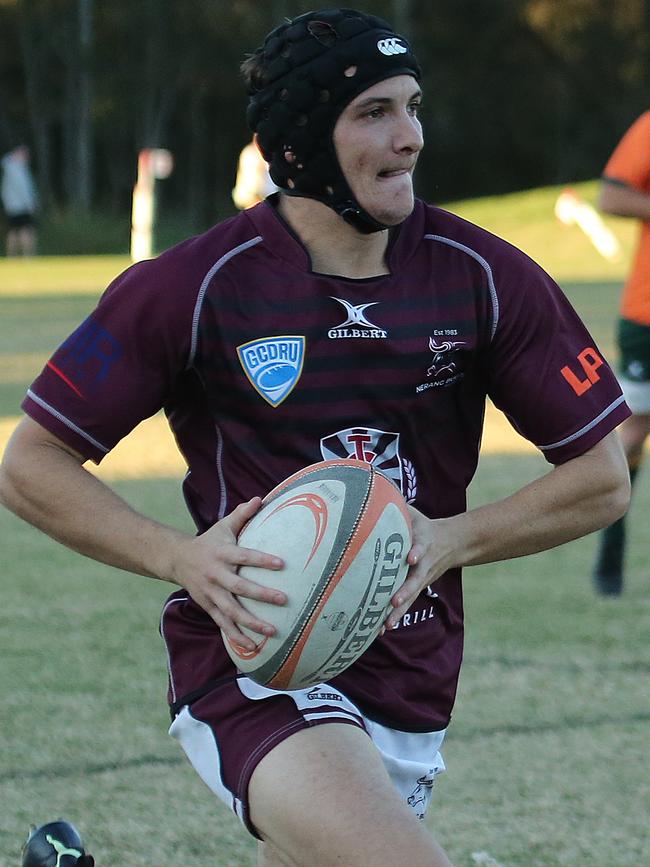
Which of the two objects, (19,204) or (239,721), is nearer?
(239,721)

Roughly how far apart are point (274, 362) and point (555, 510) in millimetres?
654

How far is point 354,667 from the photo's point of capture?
342 centimetres

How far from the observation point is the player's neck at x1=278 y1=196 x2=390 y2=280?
11.4 ft

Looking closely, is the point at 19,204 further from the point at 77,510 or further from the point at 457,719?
the point at 77,510

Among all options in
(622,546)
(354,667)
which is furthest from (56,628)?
(354,667)

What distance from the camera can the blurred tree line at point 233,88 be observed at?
159ft

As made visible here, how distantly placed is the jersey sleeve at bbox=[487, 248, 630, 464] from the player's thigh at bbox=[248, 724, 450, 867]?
778mm

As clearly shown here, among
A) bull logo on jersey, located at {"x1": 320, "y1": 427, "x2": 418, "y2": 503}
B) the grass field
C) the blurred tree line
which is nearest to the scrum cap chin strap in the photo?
bull logo on jersey, located at {"x1": 320, "y1": 427, "x2": 418, "y2": 503}

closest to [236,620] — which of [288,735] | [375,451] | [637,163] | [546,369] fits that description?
[288,735]

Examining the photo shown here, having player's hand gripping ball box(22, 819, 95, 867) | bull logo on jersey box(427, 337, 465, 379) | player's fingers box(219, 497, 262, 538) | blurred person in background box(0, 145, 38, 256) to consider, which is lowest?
blurred person in background box(0, 145, 38, 256)

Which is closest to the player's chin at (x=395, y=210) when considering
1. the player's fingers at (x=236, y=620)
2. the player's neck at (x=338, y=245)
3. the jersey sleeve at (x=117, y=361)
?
the player's neck at (x=338, y=245)

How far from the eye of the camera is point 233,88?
168ft

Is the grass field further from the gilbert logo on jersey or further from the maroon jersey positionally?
the gilbert logo on jersey

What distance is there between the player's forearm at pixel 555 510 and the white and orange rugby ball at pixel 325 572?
0.26 meters
